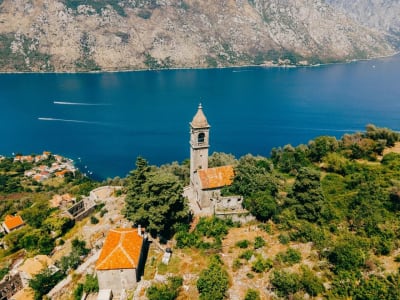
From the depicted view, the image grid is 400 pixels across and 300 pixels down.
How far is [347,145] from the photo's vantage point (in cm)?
5197

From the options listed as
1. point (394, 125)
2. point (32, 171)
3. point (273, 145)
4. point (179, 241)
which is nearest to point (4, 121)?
point (32, 171)

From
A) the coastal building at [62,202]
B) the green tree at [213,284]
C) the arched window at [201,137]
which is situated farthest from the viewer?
the coastal building at [62,202]

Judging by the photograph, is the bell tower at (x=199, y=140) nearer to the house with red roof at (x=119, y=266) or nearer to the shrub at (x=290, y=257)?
the house with red roof at (x=119, y=266)

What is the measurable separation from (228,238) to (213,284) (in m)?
8.78

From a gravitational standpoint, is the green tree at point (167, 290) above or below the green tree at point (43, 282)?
above

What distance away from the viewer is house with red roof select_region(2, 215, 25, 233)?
52.3m

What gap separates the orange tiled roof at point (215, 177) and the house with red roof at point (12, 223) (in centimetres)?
3409

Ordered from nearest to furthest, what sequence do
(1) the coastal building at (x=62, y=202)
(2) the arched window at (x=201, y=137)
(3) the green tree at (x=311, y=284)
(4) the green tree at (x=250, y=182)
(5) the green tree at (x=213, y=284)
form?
(3) the green tree at (x=311, y=284), (5) the green tree at (x=213, y=284), (4) the green tree at (x=250, y=182), (2) the arched window at (x=201, y=137), (1) the coastal building at (x=62, y=202)

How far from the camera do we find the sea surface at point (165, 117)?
103 meters

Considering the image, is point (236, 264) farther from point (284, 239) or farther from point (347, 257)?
point (347, 257)

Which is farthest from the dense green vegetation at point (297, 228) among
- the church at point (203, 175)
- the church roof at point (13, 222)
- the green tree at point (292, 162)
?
the church roof at point (13, 222)

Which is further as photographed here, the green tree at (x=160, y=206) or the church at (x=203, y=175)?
the church at (x=203, y=175)

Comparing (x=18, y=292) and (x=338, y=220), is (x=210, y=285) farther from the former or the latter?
(x=18, y=292)

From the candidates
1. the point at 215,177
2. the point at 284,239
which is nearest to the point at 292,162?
the point at 215,177
